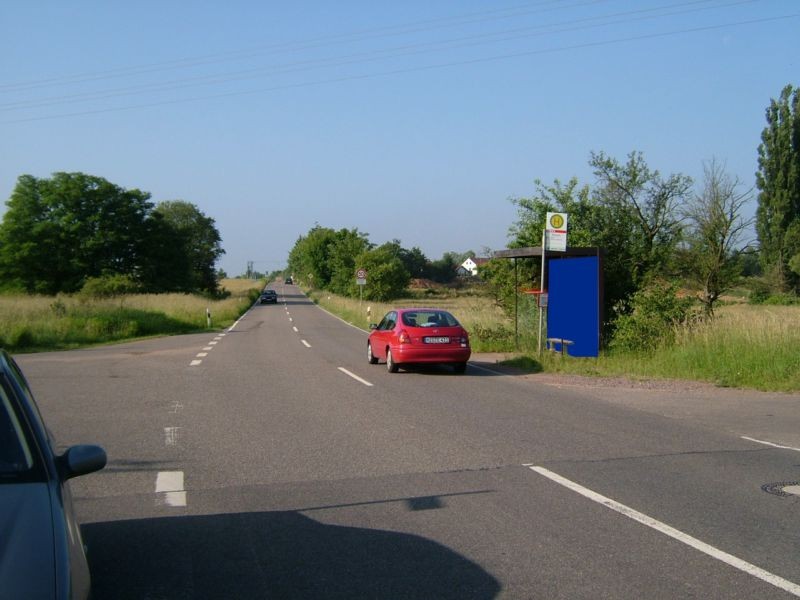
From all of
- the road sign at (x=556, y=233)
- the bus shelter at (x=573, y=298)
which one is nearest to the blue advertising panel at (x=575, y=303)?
the bus shelter at (x=573, y=298)

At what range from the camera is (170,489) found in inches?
270

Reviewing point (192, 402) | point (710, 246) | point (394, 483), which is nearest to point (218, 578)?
point (394, 483)

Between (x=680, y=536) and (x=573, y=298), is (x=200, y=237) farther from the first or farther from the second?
(x=680, y=536)

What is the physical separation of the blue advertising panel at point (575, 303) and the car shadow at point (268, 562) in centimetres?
1394

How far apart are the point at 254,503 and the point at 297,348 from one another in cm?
1870

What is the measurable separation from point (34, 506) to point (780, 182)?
186 feet

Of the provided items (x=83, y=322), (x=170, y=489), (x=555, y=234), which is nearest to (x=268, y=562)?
(x=170, y=489)

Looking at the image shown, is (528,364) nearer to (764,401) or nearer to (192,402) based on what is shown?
(764,401)

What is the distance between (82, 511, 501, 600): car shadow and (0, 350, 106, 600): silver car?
39.1 inches

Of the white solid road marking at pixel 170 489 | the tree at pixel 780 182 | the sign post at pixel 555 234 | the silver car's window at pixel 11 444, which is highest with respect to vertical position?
the tree at pixel 780 182

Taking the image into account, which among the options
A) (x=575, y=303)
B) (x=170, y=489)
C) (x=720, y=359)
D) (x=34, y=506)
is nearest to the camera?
(x=34, y=506)

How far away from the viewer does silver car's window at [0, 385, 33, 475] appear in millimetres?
3631

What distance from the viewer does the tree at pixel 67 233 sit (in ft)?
215

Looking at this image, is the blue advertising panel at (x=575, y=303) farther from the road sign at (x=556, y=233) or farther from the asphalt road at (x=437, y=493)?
the asphalt road at (x=437, y=493)
